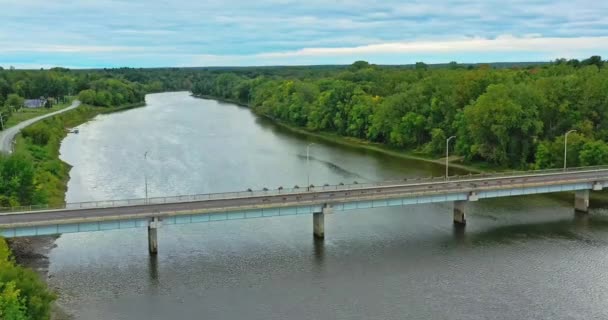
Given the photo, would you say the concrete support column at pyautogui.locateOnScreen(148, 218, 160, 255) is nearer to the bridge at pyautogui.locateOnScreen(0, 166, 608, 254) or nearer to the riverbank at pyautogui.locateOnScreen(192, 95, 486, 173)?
the bridge at pyautogui.locateOnScreen(0, 166, 608, 254)

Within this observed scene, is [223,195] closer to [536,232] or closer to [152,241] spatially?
[152,241]

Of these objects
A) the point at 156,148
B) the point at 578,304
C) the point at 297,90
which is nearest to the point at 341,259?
the point at 578,304

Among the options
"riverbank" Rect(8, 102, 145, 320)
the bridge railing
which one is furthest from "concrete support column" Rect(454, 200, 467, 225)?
"riverbank" Rect(8, 102, 145, 320)

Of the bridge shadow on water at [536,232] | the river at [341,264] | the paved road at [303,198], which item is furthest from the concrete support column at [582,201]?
the bridge shadow on water at [536,232]

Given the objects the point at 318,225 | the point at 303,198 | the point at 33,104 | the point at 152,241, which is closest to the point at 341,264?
the point at 318,225

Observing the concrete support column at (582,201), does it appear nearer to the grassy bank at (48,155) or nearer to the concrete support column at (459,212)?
the concrete support column at (459,212)

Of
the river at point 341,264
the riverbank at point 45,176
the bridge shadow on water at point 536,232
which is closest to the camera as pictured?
the river at point 341,264

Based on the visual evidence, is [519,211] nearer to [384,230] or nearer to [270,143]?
[384,230]
